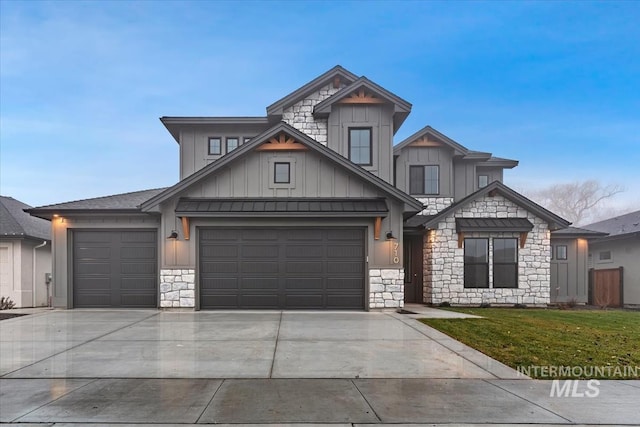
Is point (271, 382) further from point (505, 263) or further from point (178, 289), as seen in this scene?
point (505, 263)

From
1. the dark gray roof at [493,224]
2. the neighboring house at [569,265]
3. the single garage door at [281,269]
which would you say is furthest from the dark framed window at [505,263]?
the single garage door at [281,269]

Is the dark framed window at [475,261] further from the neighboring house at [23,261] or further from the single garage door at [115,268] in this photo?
the neighboring house at [23,261]

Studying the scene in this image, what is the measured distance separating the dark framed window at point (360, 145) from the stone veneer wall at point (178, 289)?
7.41 metres

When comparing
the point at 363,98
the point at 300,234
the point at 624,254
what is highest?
the point at 363,98

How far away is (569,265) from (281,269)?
41.3 ft

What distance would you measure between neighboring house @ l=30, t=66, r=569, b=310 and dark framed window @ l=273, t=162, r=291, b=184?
7cm

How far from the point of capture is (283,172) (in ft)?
41.5

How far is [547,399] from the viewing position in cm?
462

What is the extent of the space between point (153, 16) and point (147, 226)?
55.4 ft

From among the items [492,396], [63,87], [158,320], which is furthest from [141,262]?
[63,87]

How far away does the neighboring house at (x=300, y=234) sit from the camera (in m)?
12.3

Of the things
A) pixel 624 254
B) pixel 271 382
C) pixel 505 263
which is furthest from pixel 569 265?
A: pixel 271 382

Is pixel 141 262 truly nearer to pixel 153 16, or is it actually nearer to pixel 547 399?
pixel 547 399

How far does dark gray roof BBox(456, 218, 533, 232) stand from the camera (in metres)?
14.2
